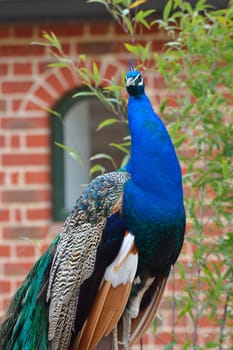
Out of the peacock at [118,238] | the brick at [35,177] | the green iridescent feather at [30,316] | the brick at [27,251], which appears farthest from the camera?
the brick at [35,177]

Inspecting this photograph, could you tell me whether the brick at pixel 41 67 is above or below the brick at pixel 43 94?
above

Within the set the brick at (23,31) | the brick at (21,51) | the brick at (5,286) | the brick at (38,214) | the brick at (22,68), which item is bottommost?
the brick at (5,286)

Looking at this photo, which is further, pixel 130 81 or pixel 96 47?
pixel 96 47

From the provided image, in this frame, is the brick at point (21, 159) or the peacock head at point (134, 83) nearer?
→ the peacock head at point (134, 83)

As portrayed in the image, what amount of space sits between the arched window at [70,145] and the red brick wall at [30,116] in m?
0.08

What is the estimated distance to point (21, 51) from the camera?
602 cm

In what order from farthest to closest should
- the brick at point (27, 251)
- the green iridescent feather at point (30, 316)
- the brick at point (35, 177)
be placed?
the brick at point (35, 177) → the brick at point (27, 251) → the green iridescent feather at point (30, 316)

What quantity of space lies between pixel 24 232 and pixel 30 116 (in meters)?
0.60

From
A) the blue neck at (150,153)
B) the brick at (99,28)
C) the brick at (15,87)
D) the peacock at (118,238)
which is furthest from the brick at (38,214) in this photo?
the blue neck at (150,153)

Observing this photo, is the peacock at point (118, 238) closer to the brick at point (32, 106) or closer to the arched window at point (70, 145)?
the arched window at point (70, 145)

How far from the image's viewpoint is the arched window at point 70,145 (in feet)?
19.9

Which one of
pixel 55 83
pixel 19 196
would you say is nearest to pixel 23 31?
pixel 55 83

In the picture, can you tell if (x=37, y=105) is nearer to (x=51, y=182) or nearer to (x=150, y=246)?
(x=51, y=182)

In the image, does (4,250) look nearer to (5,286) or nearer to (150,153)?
(5,286)
